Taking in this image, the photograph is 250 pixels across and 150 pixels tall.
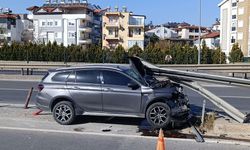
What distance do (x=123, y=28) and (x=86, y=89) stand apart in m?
81.8

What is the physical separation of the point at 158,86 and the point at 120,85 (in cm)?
93

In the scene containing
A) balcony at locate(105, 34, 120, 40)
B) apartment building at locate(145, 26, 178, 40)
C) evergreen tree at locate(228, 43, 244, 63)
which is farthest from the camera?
apartment building at locate(145, 26, 178, 40)

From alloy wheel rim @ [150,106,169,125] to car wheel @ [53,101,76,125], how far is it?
2000 millimetres

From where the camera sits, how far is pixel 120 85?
30.3 feet

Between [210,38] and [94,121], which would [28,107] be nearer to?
[94,121]

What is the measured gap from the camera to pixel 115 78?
30.7 ft

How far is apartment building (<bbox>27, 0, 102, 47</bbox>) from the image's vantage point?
92.5 metres

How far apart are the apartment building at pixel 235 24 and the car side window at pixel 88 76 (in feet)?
216

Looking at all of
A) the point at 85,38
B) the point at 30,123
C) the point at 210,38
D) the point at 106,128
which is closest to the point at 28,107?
the point at 30,123

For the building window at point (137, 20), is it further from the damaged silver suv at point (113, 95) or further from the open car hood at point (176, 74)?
the open car hood at point (176, 74)

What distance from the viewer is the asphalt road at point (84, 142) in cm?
730

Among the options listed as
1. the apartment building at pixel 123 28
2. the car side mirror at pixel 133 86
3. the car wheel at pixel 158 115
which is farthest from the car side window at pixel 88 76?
the apartment building at pixel 123 28

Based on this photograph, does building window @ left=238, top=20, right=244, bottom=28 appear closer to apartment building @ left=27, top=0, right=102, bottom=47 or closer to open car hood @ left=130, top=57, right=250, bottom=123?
apartment building @ left=27, top=0, right=102, bottom=47

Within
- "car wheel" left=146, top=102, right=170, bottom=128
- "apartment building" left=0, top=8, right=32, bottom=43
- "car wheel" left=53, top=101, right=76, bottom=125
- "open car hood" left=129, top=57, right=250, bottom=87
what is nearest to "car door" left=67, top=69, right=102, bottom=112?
"car wheel" left=53, top=101, right=76, bottom=125
